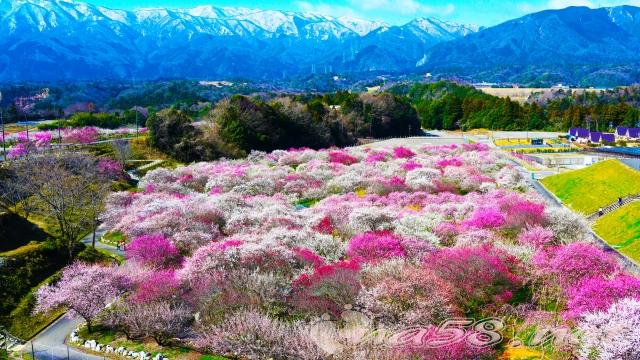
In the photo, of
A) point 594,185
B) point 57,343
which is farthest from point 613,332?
point 594,185

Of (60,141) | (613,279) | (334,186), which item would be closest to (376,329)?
(613,279)

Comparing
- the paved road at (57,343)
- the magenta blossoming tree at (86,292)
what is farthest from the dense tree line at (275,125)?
the paved road at (57,343)

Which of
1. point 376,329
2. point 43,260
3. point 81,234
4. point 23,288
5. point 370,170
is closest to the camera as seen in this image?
point 376,329

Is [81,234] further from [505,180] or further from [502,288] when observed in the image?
[505,180]

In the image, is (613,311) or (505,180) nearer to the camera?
(613,311)

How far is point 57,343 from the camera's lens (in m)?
20.3

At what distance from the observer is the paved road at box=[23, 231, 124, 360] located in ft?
62.8

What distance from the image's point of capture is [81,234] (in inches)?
1334

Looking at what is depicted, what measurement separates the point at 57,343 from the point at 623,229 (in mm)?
31145

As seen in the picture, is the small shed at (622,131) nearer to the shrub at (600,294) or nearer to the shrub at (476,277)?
the shrub at (476,277)

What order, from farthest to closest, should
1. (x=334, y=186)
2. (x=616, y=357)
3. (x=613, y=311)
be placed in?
(x=334, y=186)
(x=613, y=311)
(x=616, y=357)

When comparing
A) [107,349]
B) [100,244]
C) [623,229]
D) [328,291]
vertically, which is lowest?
[100,244]

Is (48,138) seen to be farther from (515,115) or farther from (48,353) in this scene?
(515,115)

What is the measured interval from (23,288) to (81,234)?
10.2m
